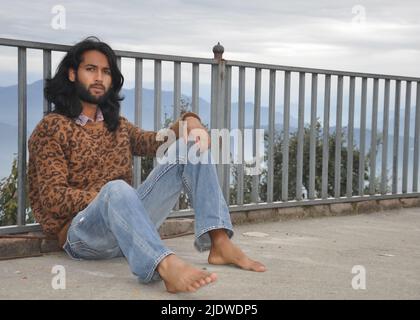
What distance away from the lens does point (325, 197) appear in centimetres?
550

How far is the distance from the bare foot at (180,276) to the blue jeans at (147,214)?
0.04m

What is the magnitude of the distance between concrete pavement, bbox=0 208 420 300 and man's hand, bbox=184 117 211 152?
23.6 inches

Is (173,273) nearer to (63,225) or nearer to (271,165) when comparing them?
(63,225)

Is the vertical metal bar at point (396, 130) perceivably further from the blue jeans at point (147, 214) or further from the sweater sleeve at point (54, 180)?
the sweater sleeve at point (54, 180)

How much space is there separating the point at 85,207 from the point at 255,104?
6.98 ft

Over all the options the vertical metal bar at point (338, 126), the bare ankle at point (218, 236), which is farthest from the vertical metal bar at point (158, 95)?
the vertical metal bar at point (338, 126)

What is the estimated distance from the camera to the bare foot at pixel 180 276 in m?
2.69

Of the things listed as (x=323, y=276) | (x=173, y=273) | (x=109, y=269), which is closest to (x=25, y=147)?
(x=109, y=269)

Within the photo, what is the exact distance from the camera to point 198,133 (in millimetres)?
3197

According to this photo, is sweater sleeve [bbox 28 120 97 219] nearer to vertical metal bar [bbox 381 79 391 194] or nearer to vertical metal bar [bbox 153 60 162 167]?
vertical metal bar [bbox 153 60 162 167]

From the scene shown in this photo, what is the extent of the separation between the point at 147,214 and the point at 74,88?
1007 mm

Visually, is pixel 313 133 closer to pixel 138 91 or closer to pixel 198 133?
pixel 138 91

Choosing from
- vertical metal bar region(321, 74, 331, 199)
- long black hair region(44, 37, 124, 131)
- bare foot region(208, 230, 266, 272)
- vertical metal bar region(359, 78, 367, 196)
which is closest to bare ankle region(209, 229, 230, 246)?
bare foot region(208, 230, 266, 272)

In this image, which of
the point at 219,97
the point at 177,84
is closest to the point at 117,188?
the point at 177,84
